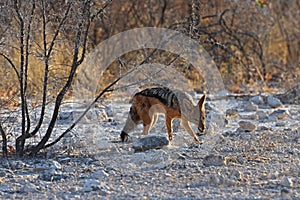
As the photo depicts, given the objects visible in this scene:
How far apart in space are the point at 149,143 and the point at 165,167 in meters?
0.93

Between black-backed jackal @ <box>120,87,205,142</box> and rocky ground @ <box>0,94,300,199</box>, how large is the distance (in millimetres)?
193

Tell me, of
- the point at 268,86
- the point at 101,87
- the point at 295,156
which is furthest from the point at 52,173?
the point at 268,86

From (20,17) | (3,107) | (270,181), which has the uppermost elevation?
(20,17)

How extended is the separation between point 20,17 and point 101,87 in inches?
235

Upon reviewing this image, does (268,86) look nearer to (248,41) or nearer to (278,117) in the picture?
(248,41)

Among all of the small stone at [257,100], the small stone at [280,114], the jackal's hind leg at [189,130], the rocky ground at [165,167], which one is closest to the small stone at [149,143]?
the rocky ground at [165,167]

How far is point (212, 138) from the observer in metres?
8.43

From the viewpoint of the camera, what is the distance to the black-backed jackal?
834 centimetres

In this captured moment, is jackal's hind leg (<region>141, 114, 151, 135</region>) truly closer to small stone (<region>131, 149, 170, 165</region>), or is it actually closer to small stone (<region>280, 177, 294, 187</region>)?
small stone (<region>131, 149, 170, 165</region>)

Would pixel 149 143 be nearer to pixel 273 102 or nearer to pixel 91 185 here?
pixel 91 185

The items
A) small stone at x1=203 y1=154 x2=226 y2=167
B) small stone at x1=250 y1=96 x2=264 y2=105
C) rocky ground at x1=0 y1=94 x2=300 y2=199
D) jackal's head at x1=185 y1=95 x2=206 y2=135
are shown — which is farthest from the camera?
small stone at x1=250 y1=96 x2=264 y2=105

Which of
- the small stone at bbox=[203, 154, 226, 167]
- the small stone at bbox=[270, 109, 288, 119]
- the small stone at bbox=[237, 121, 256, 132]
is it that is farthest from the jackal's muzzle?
the small stone at bbox=[270, 109, 288, 119]

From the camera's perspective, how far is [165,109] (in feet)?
27.5

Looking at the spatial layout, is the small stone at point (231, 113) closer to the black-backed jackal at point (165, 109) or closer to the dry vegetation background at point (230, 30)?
the black-backed jackal at point (165, 109)
